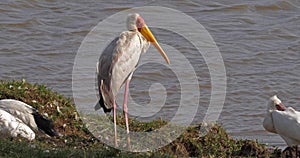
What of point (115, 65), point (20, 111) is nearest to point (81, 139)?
point (20, 111)

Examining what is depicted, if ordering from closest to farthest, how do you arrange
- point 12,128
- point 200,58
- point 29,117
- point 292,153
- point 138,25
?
point 12,128, point 29,117, point 292,153, point 138,25, point 200,58

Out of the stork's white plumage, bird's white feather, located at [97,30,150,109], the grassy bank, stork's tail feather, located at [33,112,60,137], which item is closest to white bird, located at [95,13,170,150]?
bird's white feather, located at [97,30,150,109]

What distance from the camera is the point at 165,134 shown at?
862 cm

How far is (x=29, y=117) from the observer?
832cm

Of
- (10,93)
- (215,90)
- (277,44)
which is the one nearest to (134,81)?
(215,90)

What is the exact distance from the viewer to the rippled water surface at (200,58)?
42.0 ft

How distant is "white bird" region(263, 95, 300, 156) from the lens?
864 centimetres

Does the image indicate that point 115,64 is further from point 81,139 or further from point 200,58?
point 200,58

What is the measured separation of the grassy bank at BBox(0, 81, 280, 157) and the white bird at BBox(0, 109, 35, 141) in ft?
0.38

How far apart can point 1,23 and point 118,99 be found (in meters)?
5.24

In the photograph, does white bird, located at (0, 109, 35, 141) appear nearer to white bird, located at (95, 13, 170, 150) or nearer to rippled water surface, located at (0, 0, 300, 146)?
white bird, located at (95, 13, 170, 150)

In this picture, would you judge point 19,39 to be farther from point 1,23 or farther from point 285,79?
point 285,79

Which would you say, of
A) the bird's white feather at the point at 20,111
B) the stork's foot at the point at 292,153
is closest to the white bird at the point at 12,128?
the bird's white feather at the point at 20,111

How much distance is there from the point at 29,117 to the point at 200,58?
6871 millimetres
